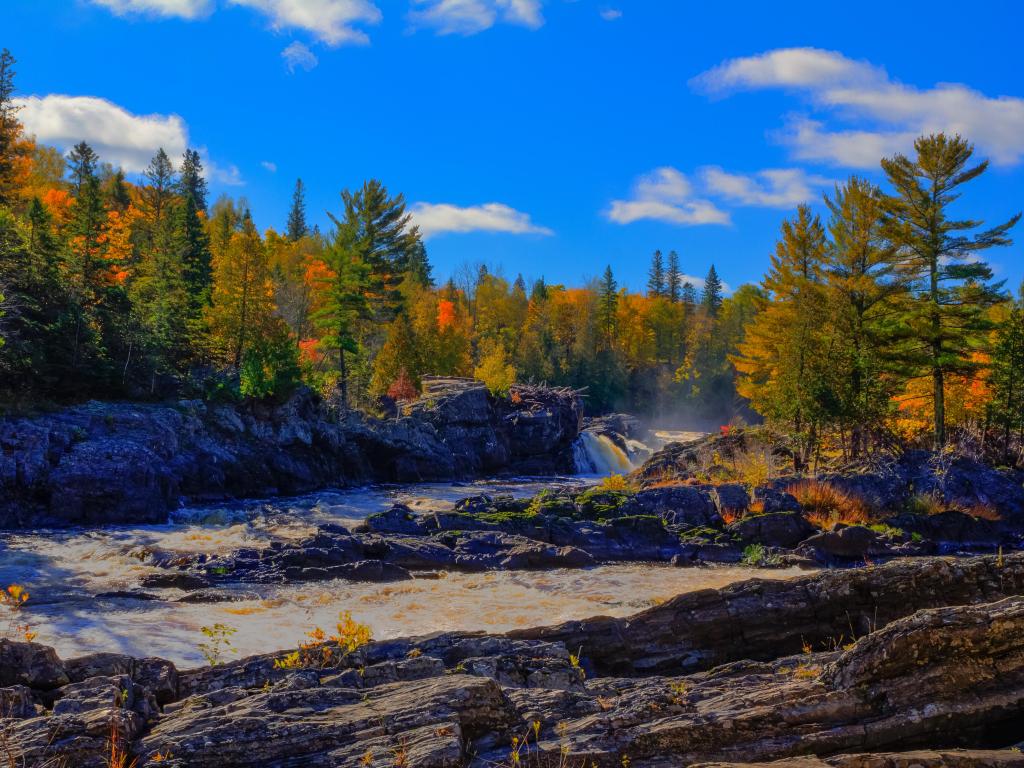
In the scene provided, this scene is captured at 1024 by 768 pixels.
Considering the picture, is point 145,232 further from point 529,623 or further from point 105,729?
point 105,729

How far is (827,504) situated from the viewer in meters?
19.9

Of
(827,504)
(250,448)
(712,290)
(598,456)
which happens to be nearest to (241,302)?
(250,448)

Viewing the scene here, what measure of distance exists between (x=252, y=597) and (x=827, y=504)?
16.3 m

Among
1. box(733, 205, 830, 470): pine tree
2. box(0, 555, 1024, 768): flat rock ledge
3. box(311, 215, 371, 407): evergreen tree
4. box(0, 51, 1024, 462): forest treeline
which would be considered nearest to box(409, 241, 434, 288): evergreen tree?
box(0, 51, 1024, 462): forest treeline

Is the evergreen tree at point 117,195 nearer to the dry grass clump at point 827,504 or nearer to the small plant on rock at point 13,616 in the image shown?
the small plant on rock at point 13,616

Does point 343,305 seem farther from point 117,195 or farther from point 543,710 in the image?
point 117,195

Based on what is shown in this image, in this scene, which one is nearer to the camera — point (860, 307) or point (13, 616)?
point (13, 616)

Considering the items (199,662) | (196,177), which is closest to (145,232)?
(196,177)

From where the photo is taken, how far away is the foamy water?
10711 millimetres

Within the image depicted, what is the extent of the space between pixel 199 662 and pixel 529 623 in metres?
5.26

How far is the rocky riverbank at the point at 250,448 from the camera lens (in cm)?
2144

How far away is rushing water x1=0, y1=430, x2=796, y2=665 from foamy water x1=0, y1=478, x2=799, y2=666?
22mm

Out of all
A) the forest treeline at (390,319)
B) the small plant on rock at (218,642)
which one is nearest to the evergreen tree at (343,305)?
the forest treeline at (390,319)

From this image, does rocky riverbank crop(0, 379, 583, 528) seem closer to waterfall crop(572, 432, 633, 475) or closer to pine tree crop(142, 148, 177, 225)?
waterfall crop(572, 432, 633, 475)
